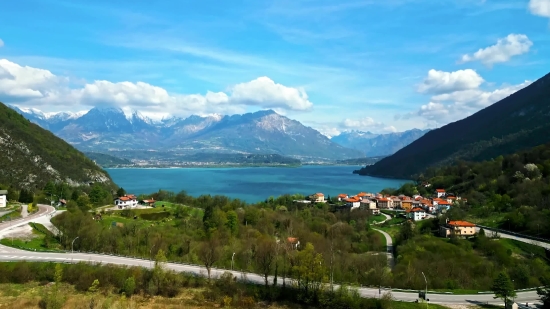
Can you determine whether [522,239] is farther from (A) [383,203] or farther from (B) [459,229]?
(A) [383,203]

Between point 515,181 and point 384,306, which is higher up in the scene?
point 515,181

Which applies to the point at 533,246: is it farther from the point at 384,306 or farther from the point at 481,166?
the point at 481,166

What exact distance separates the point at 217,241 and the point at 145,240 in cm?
692

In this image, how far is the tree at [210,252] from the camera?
32228 mm

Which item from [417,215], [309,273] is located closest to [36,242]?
[309,273]

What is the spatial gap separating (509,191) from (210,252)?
5431 centimetres

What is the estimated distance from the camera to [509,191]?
6519 cm

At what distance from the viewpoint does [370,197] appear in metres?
86.2

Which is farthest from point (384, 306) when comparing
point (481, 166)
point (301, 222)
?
point (481, 166)

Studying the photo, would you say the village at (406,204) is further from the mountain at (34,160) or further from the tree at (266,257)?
the mountain at (34,160)

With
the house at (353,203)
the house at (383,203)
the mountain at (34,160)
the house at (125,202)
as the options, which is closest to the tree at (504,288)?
the house at (125,202)

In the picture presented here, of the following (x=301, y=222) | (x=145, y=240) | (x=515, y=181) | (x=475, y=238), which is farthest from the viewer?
(x=515, y=181)

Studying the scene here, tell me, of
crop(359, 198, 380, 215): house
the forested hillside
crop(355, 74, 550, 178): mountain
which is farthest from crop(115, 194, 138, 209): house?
crop(355, 74, 550, 178): mountain

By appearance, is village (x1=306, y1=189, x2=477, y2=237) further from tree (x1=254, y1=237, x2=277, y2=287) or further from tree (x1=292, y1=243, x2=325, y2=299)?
tree (x1=292, y1=243, x2=325, y2=299)
